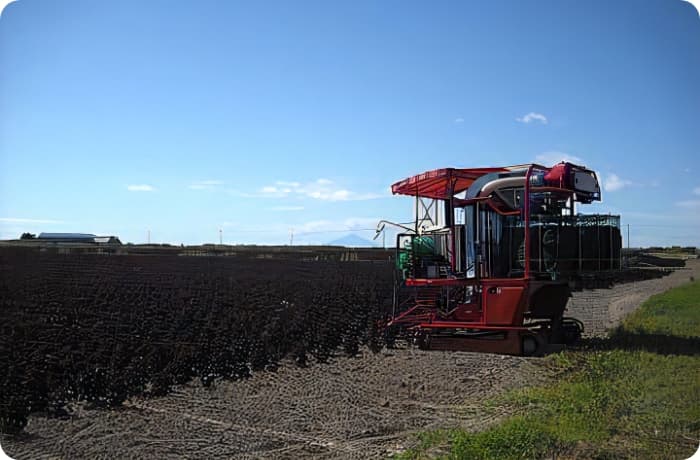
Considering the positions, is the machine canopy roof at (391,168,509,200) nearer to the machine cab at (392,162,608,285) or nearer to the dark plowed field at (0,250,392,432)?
the machine cab at (392,162,608,285)

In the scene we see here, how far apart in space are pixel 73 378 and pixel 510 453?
21.0 feet

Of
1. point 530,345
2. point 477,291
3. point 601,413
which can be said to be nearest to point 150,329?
point 477,291

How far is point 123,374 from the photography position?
1031 centimetres

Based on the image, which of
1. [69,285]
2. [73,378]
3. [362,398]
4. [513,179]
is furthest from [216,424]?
[69,285]

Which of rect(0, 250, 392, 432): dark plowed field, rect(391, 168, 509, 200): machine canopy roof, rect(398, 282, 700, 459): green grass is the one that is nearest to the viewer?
rect(398, 282, 700, 459): green grass

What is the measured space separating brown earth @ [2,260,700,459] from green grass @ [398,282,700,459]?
1.59 ft

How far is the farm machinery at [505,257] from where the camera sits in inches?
415

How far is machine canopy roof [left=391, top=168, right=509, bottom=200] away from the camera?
1183 centimetres

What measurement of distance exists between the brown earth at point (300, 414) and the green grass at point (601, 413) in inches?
19.1

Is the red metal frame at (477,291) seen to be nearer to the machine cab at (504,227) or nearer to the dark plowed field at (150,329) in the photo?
the machine cab at (504,227)

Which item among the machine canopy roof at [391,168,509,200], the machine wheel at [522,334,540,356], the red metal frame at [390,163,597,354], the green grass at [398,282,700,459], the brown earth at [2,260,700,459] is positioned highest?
the machine canopy roof at [391,168,509,200]

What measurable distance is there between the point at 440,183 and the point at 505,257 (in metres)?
2.00

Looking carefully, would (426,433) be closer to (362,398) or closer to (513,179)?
(362,398)

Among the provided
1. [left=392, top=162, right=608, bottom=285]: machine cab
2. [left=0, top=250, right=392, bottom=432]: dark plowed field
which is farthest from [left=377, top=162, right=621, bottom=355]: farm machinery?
[left=0, top=250, right=392, bottom=432]: dark plowed field
